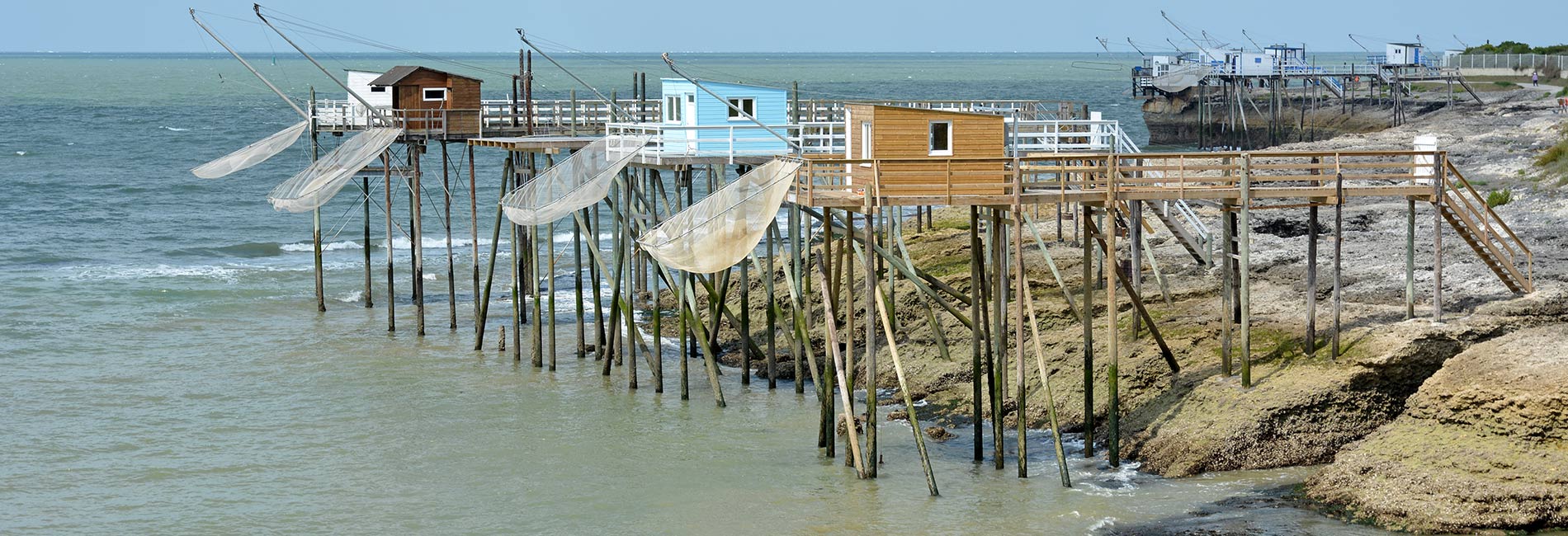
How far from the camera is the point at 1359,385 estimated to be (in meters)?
21.8

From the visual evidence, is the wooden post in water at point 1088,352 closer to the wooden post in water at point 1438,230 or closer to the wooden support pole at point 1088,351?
the wooden support pole at point 1088,351

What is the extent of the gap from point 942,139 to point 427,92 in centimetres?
1716

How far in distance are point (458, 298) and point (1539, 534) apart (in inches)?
1037

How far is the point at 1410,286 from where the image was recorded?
914 inches

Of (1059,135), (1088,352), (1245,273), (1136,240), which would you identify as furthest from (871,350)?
(1059,135)

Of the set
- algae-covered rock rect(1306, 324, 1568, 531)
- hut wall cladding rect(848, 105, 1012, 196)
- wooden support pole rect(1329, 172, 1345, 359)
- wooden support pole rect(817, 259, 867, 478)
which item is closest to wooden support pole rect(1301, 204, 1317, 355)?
wooden support pole rect(1329, 172, 1345, 359)

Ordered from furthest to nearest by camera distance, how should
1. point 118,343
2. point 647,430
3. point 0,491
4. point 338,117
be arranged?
point 338,117, point 118,343, point 647,430, point 0,491

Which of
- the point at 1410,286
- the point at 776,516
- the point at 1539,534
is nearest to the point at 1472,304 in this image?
the point at 1410,286

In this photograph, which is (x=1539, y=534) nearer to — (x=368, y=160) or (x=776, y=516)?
(x=776, y=516)

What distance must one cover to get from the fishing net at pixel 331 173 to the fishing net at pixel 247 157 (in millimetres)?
1064

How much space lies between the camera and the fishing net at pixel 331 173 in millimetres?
34312

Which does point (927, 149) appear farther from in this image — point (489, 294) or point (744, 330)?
point (489, 294)

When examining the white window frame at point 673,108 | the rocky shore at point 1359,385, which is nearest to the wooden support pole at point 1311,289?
the rocky shore at point 1359,385

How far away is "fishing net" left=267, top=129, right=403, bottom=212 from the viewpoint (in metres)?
34.3
